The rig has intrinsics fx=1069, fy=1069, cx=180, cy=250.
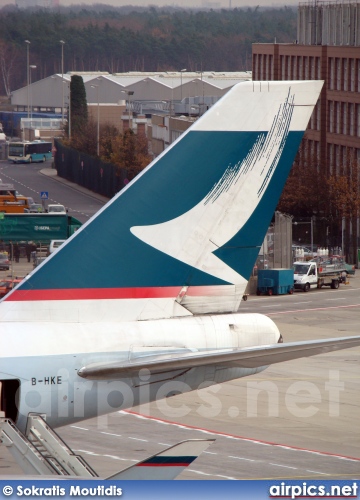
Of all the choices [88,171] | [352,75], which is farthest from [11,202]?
[88,171]

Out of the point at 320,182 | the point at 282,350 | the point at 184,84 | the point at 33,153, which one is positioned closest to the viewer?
the point at 282,350

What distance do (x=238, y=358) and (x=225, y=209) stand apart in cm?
377

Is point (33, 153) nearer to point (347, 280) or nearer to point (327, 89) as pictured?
point (327, 89)

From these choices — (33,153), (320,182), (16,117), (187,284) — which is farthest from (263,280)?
(16,117)

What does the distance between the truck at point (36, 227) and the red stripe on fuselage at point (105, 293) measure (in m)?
58.8

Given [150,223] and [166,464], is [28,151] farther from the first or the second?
[166,464]

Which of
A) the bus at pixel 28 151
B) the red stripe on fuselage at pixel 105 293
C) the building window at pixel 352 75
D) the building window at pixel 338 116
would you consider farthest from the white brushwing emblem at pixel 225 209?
the bus at pixel 28 151

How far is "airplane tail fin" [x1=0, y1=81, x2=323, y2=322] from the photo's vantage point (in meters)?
18.9

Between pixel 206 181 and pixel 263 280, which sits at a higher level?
pixel 206 181

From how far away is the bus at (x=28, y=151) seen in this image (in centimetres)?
15625

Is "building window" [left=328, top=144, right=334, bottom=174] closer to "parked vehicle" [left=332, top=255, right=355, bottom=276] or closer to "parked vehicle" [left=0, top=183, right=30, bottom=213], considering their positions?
"parked vehicle" [left=332, top=255, right=355, bottom=276]

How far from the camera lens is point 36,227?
78312 mm

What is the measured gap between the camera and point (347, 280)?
7756 centimetres

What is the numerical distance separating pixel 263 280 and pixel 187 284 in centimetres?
5045
